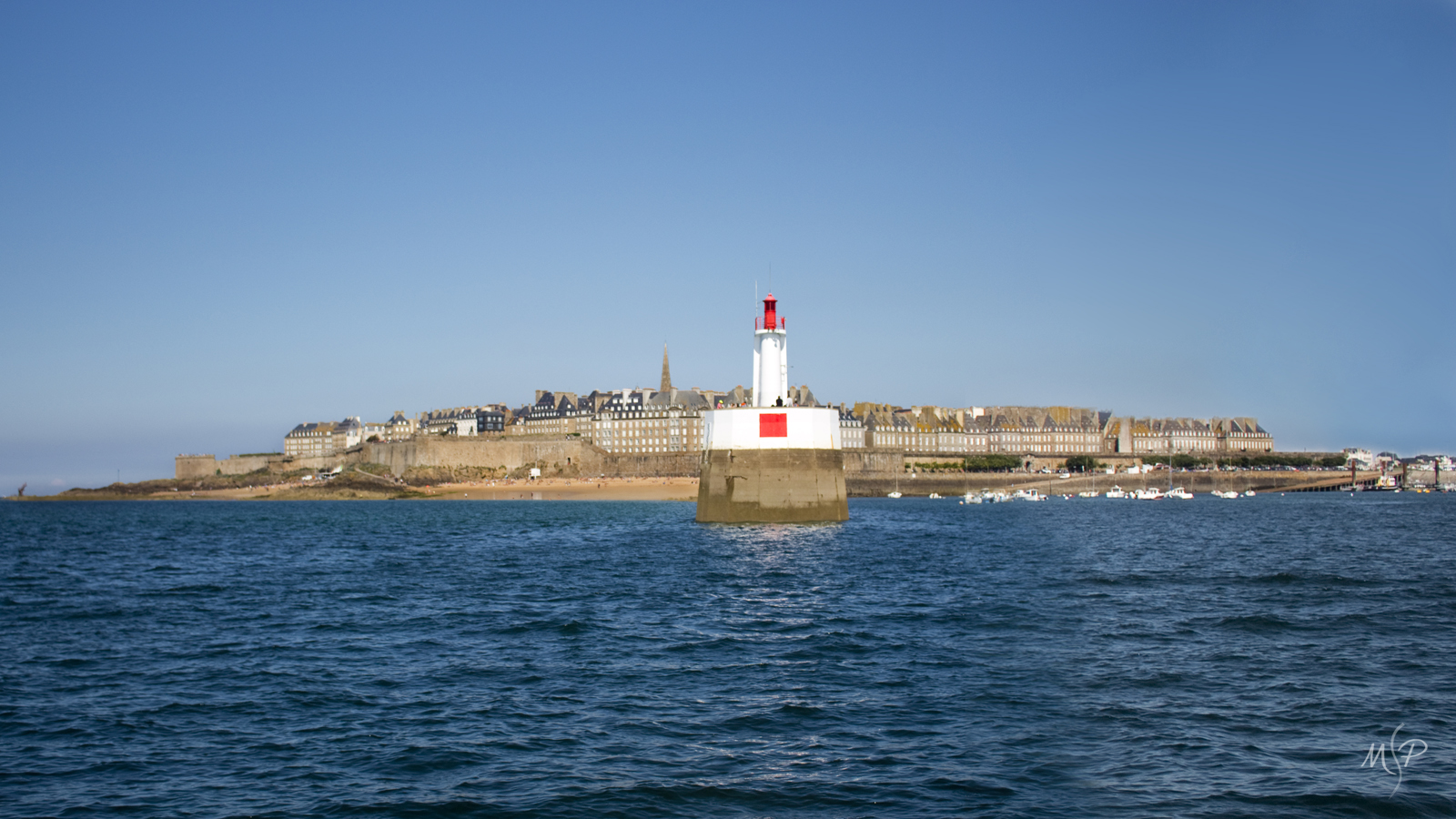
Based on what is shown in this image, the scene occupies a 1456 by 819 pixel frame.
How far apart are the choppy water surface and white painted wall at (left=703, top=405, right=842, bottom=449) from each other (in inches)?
480

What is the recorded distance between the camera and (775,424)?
4372cm

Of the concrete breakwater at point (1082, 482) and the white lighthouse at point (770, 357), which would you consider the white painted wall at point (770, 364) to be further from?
the concrete breakwater at point (1082, 482)

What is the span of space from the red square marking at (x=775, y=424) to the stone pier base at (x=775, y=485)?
0.63m

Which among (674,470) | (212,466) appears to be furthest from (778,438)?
(212,466)

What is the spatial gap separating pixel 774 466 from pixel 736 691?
29.3 m

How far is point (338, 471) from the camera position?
15488 centimetres

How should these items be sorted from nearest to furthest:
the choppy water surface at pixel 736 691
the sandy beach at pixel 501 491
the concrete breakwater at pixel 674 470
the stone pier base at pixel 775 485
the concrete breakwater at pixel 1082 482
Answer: the choppy water surface at pixel 736 691, the stone pier base at pixel 775 485, the sandy beach at pixel 501 491, the concrete breakwater at pixel 1082 482, the concrete breakwater at pixel 674 470

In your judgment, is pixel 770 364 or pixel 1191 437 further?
pixel 1191 437

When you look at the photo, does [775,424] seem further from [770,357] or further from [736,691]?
[736,691]

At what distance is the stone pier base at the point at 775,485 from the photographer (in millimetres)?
44125

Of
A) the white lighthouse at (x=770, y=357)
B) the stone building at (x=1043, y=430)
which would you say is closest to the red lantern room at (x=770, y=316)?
the white lighthouse at (x=770, y=357)

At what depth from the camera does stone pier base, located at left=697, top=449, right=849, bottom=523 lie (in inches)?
1737

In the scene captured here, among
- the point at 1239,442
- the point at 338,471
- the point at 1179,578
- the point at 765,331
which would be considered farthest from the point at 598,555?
the point at 1239,442

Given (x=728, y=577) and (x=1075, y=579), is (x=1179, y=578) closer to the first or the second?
(x=1075, y=579)
